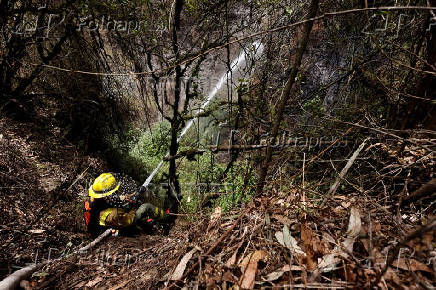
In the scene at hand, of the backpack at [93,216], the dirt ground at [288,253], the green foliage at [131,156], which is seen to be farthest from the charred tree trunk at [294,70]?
the green foliage at [131,156]

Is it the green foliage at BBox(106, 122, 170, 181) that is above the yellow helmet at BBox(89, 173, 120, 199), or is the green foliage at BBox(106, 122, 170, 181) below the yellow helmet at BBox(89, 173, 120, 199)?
below

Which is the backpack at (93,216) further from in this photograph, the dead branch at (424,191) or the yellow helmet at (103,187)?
the dead branch at (424,191)

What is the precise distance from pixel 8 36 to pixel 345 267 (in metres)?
6.69

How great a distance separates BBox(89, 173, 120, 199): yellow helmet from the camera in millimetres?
4305

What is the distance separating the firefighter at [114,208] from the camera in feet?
14.2

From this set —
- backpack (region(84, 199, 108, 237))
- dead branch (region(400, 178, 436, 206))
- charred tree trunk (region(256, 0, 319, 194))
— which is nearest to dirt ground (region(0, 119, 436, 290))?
dead branch (region(400, 178, 436, 206))

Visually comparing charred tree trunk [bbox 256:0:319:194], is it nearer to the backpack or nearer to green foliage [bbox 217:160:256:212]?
green foliage [bbox 217:160:256:212]

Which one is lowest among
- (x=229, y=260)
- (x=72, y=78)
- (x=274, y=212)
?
(x=229, y=260)

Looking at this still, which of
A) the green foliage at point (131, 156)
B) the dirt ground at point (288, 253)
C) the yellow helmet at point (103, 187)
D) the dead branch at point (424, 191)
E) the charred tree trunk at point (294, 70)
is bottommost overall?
the green foliage at point (131, 156)

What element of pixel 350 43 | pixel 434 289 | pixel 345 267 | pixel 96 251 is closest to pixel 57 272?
pixel 96 251

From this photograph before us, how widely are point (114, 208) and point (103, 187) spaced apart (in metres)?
0.58

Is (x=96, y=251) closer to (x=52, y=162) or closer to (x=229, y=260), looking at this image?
(x=229, y=260)

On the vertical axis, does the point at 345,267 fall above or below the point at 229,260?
above

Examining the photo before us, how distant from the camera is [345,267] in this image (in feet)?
3.61
